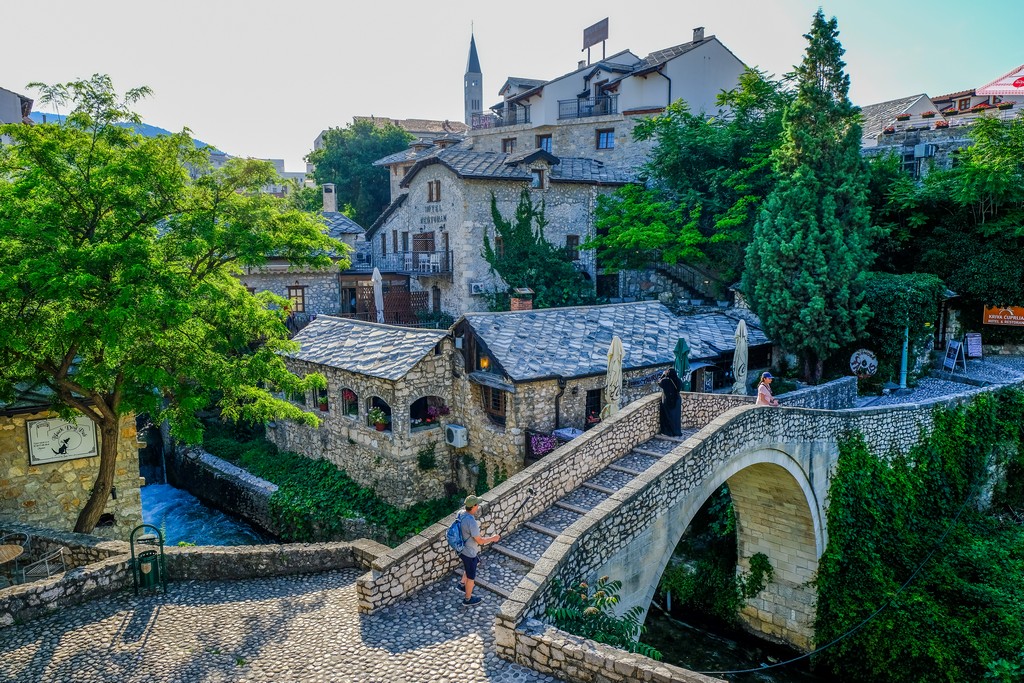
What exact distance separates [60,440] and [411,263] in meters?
20.3

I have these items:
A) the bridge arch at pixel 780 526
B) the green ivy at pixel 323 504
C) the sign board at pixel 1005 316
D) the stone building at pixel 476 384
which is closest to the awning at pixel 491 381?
the stone building at pixel 476 384

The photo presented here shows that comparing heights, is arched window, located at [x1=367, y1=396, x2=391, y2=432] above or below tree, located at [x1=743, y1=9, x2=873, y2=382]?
below

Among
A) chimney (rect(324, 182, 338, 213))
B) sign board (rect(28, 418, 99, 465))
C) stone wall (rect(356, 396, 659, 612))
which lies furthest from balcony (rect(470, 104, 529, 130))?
sign board (rect(28, 418, 99, 465))

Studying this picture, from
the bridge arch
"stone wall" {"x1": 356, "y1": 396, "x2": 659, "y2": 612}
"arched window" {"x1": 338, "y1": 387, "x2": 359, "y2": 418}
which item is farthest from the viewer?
"arched window" {"x1": 338, "y1": 387, "x2": 359, "y2": 418}

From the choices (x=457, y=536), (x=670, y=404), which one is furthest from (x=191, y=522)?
(x=670, y=404)

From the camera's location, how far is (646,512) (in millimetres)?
10727

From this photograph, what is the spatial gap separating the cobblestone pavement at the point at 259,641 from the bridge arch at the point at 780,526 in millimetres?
6069

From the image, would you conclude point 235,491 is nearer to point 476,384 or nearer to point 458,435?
point 458,435

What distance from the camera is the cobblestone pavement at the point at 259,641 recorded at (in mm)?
7812

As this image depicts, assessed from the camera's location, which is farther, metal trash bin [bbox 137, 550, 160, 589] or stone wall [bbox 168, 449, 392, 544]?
stone wall [bbox 168, 449, 392, 544]

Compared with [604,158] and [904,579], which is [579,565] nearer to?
[904,579]

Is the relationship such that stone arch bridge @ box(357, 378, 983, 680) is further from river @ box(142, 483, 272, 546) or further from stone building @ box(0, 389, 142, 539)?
river @ box(142, 483, 272, 546)

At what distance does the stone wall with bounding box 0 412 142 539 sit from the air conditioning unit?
23.7 feet

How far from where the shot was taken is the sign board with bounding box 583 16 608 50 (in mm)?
39562
